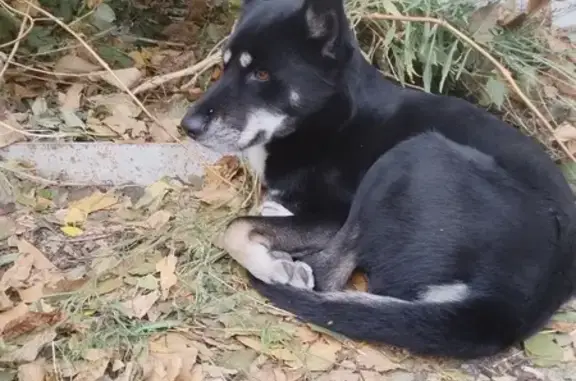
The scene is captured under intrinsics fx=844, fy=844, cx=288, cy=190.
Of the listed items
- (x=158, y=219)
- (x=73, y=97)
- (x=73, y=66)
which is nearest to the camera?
(x=158, y=219)

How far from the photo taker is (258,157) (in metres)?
3.10

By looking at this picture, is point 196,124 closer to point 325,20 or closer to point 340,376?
point 325,20

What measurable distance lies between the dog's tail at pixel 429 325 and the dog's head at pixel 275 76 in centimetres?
73

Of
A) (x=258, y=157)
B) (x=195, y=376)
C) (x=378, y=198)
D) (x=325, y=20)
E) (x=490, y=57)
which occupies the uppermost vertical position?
(x=325, y=20)

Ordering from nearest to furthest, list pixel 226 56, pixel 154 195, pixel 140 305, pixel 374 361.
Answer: pixel 374 361, pixel 140 305, pixel 226 56, pixel 154 195

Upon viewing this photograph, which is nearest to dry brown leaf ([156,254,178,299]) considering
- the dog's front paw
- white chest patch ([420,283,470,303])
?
the dog's front paw

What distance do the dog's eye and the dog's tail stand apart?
2.71 ft

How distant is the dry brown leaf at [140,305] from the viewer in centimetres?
254

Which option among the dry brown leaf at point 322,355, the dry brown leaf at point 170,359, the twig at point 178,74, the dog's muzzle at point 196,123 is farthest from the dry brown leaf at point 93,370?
the twig at point 178,74

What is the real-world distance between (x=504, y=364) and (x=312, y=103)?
41.6 inches

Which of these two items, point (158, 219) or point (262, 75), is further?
point (158, 219)

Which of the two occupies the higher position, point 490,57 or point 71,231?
point 490,57

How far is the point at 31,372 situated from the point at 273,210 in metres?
1.13

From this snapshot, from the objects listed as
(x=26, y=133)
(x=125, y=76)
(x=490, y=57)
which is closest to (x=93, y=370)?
(x=26, y=133)
